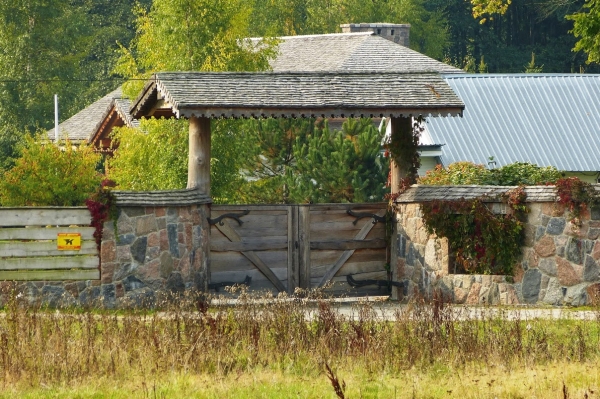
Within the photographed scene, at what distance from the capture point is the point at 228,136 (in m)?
25.5

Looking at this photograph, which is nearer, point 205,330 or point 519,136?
point 205,330

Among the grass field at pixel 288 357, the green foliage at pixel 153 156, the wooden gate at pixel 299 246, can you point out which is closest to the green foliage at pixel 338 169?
the green foliage at pixel 153 156

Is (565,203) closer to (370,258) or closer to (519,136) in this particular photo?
(370,258)

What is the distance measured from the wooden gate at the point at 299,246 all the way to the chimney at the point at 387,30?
29943 millimetres

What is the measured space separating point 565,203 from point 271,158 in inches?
526

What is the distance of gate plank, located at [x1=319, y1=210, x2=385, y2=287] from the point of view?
1912 cm

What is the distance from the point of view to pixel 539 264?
58.3ft

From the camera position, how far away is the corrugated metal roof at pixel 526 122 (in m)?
33.9

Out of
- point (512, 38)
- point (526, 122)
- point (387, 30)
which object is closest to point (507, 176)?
point (526, 122)

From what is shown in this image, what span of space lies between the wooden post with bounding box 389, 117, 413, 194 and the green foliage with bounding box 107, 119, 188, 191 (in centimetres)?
626

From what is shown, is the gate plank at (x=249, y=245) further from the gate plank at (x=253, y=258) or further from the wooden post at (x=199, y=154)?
the wooden post at (x=199, y=154)

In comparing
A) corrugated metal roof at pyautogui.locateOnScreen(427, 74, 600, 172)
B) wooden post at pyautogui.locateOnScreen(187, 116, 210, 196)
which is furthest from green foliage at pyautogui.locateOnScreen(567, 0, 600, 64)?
corrugated metal roof at pyautogui.locateOnScreen(427, 74, 600, 172)

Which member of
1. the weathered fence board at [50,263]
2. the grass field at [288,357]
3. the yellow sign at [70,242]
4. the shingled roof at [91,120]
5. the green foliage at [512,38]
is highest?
the green foliage at [512,38]

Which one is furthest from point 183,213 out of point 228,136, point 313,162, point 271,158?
point 271,158
